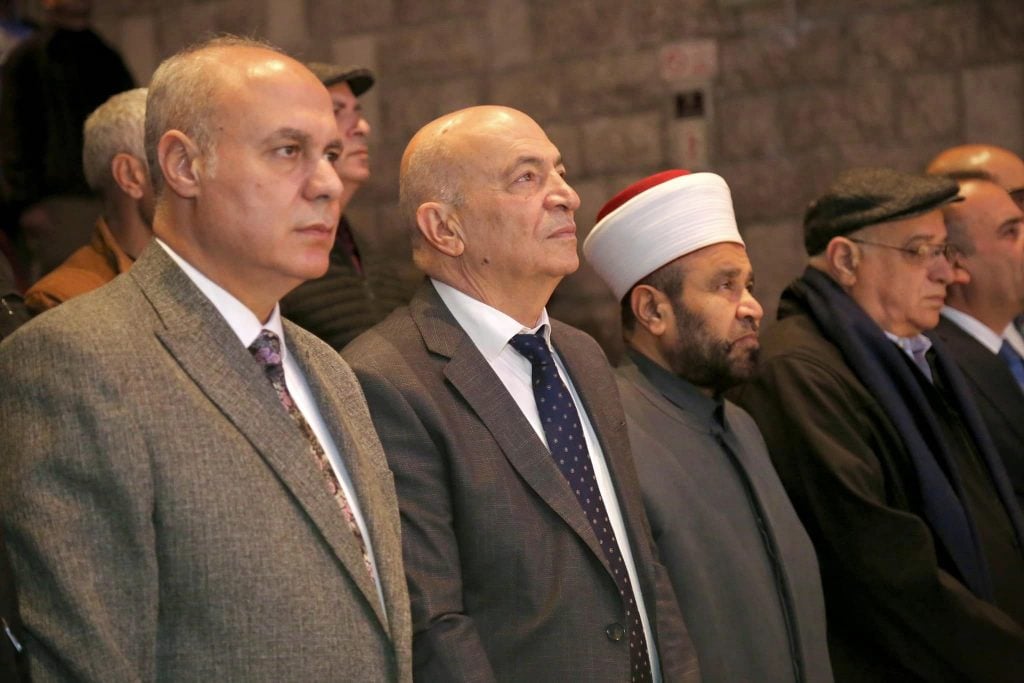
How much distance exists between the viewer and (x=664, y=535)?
3.04 m

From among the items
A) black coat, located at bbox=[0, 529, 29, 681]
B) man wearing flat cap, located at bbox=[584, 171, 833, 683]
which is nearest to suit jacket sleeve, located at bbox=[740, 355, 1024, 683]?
man wearing flat cap, located at bbox=[584, 171, 833, 683]

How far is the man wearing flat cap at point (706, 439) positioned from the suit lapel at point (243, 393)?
114 centimetres

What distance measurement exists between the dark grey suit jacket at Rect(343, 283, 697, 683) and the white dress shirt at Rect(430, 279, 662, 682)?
86mm

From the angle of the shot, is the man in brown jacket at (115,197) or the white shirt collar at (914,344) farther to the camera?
the white shirt collar at (914,344)

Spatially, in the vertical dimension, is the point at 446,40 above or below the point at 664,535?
above

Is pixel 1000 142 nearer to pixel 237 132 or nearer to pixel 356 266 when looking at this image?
pixel 356 266

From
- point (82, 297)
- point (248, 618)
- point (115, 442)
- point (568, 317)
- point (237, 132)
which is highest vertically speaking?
point (237, 132)

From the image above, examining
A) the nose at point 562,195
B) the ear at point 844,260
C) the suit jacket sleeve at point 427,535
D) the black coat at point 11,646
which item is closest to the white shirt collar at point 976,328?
the ear at point 844,260

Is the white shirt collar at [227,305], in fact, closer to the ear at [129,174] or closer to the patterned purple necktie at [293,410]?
the patterned purple necktie at [293,410]

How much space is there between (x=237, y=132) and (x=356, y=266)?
1.73 metres

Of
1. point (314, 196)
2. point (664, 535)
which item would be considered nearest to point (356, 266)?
point (664, 535)

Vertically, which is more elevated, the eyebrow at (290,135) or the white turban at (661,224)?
the eyebrow at (290,135)

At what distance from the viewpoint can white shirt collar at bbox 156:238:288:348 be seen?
2154mm

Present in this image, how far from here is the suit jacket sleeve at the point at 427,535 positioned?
2387mm
